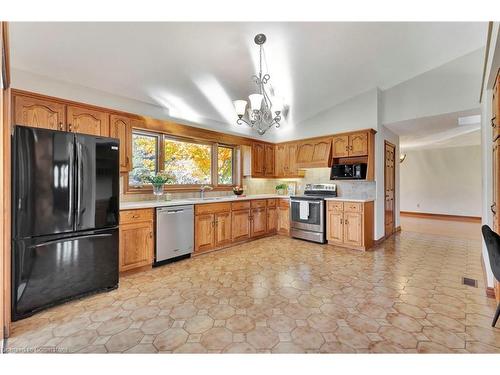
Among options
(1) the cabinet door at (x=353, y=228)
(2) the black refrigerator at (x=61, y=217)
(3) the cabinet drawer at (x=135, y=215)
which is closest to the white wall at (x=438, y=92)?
(1) the cabinet door at (x=353, y=228)

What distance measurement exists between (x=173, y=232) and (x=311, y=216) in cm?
269

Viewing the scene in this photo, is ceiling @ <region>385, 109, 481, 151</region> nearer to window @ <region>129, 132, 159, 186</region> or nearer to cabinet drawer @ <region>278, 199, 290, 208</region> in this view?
cabinet drawer @ <region>278, 199, 290, 208</region>

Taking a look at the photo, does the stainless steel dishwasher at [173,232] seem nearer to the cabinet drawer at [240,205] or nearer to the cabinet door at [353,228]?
the cabinet drawer at [240,205]

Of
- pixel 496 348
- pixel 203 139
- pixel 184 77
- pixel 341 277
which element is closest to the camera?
pixel 496 348

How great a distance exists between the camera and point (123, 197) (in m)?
3.56

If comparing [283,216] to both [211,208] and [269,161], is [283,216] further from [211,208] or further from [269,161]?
[211,208]

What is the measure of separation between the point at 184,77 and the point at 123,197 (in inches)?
79.0

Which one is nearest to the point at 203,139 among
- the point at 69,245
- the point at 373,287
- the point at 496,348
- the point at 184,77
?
the point at 184,77

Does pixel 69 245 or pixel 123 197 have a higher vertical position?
pixel 123 197

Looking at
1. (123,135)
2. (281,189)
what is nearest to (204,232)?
(123,135)

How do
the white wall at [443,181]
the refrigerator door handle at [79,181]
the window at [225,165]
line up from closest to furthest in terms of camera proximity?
the refrigerator door handle at [79,181]
the window at [225,165]
the white wall at [443,181]

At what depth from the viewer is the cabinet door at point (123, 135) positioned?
10.7 ft

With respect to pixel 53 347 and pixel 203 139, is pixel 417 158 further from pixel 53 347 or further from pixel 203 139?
pixel 53 347

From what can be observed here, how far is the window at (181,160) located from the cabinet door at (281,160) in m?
1.18
